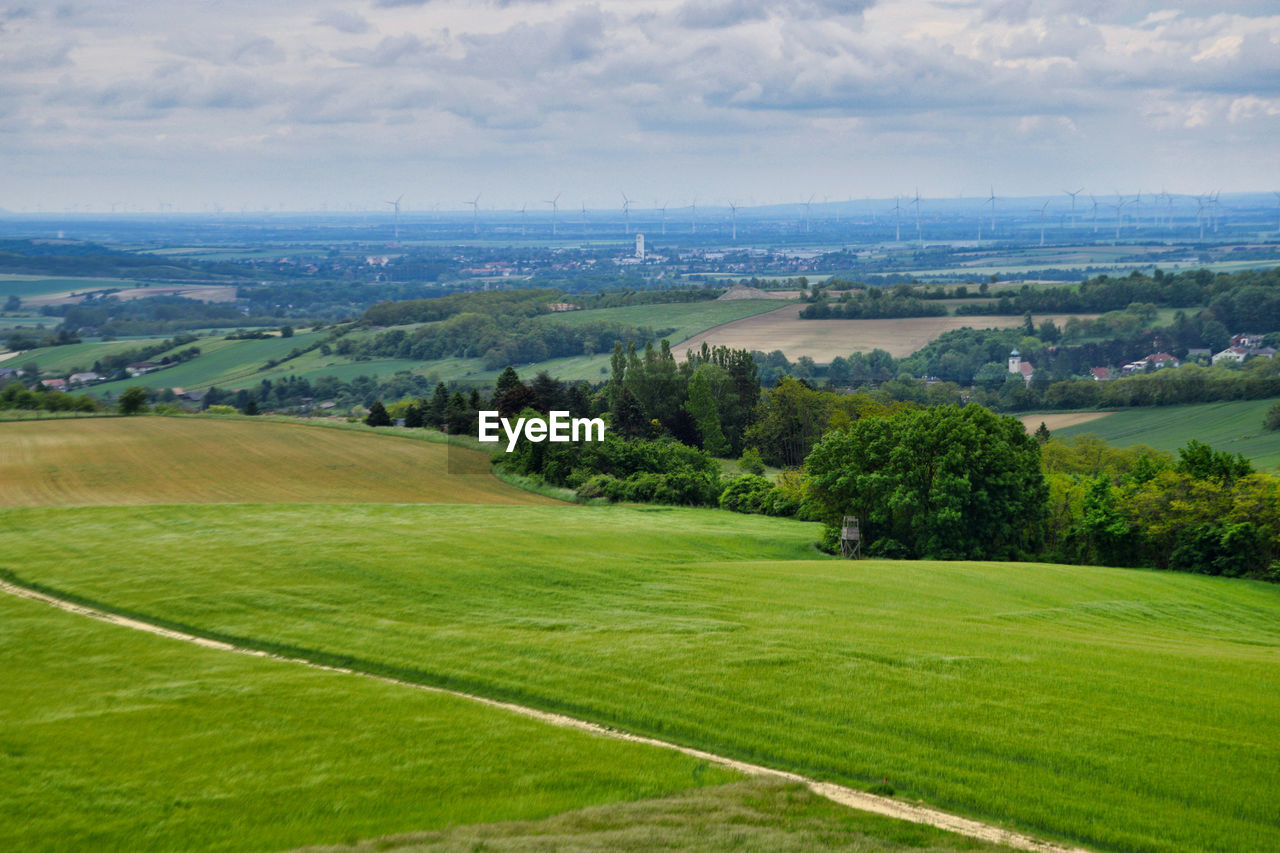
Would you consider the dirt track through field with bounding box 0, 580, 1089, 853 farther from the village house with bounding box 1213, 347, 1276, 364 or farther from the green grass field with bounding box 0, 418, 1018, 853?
the village house with bounding box 1213, 347, 1276, 364

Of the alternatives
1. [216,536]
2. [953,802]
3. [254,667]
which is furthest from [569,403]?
[953,802]

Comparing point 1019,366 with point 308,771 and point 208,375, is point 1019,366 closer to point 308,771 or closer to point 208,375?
point 208,375

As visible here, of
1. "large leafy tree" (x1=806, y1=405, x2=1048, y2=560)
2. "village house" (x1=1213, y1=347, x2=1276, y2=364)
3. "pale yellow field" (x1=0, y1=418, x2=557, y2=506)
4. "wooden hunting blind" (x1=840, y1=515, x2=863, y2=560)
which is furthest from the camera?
"village house" (x1=1213, y1=347, x2=1276, y2=364)

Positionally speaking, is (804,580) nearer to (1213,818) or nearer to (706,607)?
(706,607)

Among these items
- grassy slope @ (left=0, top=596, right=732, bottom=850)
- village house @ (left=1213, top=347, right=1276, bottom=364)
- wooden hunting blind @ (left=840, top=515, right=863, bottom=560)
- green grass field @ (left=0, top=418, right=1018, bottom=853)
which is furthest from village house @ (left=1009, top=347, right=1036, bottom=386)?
grassy slope @ (left=0, top=596, right=732, bottom=850)

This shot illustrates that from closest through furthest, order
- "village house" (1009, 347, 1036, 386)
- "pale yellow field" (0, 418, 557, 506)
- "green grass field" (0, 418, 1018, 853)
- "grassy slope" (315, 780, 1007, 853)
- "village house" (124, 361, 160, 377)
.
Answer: "grassy slope" (315, 780, 1007, 853) → "green grass field" (0, 418, 1018, 853) → "pale yellow field" (0, 418, 557, 506) → "village house" (1009, 347, 1036, 386) → "village house" (124, 361, 160, 377)

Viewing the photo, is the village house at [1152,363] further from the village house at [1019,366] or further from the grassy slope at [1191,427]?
the grassy slope at [1191,427]
